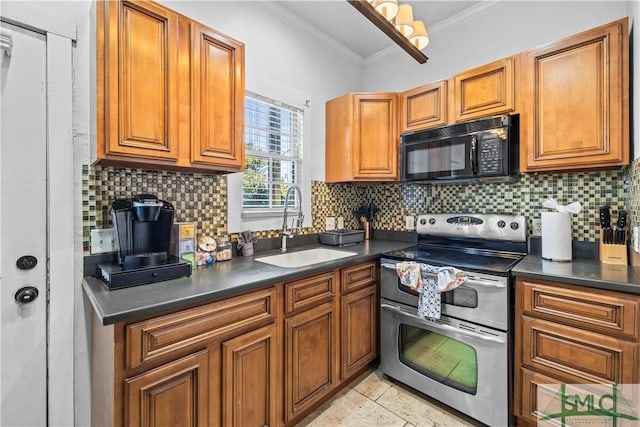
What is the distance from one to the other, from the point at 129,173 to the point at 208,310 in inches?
35.4

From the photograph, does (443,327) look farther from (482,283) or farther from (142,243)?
(142,243)

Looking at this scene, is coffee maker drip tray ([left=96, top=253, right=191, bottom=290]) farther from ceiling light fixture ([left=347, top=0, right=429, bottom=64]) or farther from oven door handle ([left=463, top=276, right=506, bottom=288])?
oven door handle ([left=463, top=276, right=506, bottom=288])

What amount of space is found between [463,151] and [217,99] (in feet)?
5.33

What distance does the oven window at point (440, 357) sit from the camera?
5.67 feet

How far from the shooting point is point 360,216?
9.93 ft

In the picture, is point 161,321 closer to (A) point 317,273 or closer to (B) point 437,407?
(A) point 317,273

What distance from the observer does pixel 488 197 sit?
7.66 feet

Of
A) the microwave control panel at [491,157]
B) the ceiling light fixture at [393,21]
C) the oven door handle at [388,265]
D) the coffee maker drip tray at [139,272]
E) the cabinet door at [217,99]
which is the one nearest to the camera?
the ceiling light fixture at [393,21]

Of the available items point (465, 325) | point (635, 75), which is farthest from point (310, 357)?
point (635, 75)

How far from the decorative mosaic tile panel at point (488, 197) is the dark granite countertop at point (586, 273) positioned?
0.31m

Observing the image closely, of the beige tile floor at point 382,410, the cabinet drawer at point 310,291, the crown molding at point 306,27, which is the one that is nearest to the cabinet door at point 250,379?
the cabinet drawer at point 310,291

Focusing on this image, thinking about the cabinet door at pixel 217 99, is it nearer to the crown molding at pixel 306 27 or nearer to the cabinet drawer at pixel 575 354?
the crown molding at pixel 306 27

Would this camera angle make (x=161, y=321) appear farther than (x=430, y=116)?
No

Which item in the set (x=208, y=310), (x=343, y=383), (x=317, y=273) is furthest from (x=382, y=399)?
(x=208, y=310)
